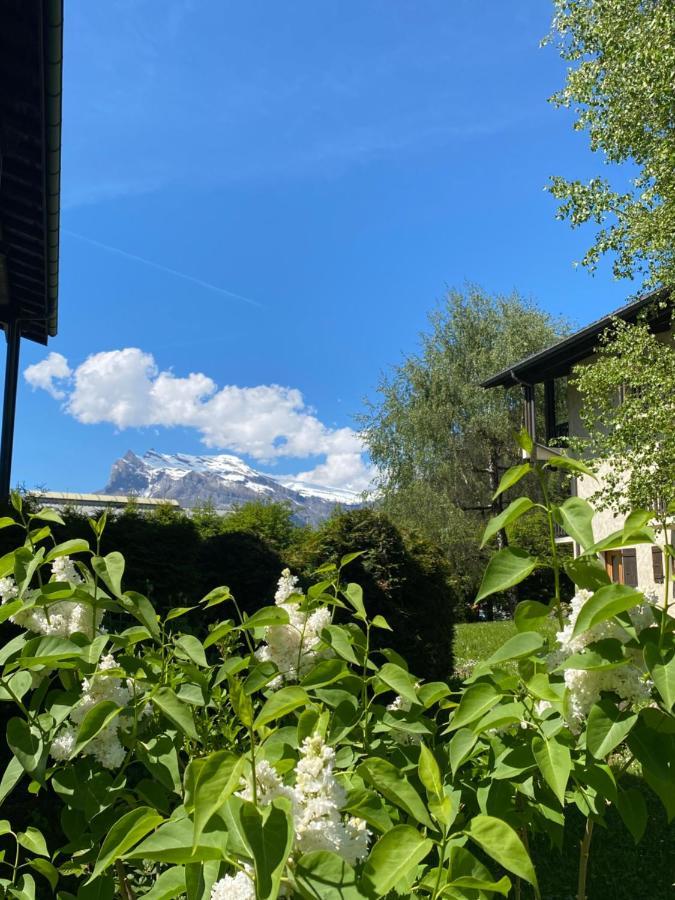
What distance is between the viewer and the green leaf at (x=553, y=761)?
97cm

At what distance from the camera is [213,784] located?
0.78 metres

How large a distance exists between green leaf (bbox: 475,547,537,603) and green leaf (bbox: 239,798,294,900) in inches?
17.1

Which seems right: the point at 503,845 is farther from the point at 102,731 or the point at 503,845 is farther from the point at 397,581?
the point at 397,581

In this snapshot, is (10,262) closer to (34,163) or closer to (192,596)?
(34,163)

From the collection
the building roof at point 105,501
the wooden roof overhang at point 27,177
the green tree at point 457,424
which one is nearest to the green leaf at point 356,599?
the wooden roof overhang at point 27,177

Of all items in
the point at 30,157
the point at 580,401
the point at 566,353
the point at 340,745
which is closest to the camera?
the point at 340,745

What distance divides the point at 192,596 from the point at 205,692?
3.55 metres

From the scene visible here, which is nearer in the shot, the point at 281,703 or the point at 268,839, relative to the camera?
the point at 268,839

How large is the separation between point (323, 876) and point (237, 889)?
0.10 m

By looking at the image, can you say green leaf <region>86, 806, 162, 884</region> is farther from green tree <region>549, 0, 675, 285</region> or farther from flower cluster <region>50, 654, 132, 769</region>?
green tree <region>549, 0, 675, 285</region>

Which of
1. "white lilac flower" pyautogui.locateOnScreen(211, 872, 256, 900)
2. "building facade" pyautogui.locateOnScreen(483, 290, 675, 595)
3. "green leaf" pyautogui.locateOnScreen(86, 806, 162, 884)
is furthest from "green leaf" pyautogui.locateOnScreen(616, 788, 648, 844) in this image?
"building facade" pyautogui.locateOnScreen(483, 290, 675, 595)

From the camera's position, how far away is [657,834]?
4.26 m

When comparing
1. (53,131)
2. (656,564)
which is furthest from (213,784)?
(656,564)

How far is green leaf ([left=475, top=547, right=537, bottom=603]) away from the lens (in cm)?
109
